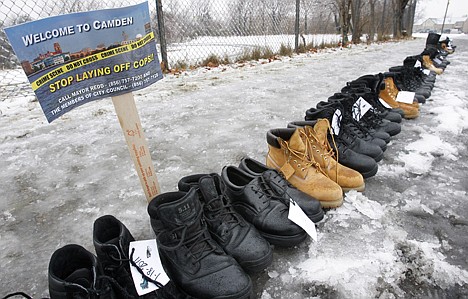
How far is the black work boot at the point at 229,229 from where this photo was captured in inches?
37.6

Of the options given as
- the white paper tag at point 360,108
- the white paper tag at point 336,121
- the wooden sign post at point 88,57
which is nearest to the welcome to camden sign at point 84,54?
the wooden sign post at point 88,57

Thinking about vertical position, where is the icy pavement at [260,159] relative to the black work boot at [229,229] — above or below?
below

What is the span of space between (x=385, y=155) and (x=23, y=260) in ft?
6.17

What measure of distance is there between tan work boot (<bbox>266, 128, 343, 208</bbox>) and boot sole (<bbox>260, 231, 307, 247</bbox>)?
26 centimetres

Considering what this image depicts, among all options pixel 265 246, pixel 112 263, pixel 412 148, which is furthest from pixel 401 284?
pixel 412 148

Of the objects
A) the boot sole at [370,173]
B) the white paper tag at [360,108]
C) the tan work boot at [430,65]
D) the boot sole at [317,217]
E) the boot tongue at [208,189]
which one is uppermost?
the boot tongue at [208,189]

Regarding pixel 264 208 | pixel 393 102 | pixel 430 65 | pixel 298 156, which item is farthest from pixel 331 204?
pixel 430 65

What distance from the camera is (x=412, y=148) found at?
1902mm

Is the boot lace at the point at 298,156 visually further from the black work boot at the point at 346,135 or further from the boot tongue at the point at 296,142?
the black work boot at the point at 346,135

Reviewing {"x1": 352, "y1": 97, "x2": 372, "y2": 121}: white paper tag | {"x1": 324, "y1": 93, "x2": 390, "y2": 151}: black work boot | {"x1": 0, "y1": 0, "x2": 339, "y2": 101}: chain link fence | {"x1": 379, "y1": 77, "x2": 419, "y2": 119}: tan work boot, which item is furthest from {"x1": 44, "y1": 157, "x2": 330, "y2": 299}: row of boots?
{"x1": 0, "y1": 0, "x2": 339, "y2": 101}: chain link fence

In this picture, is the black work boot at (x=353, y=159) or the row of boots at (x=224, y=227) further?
the black work boot at (x=353, y=159)

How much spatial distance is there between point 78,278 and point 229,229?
1.49 ft

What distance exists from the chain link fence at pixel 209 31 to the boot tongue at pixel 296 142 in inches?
137

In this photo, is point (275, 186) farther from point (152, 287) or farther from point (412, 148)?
point (412, 148)
